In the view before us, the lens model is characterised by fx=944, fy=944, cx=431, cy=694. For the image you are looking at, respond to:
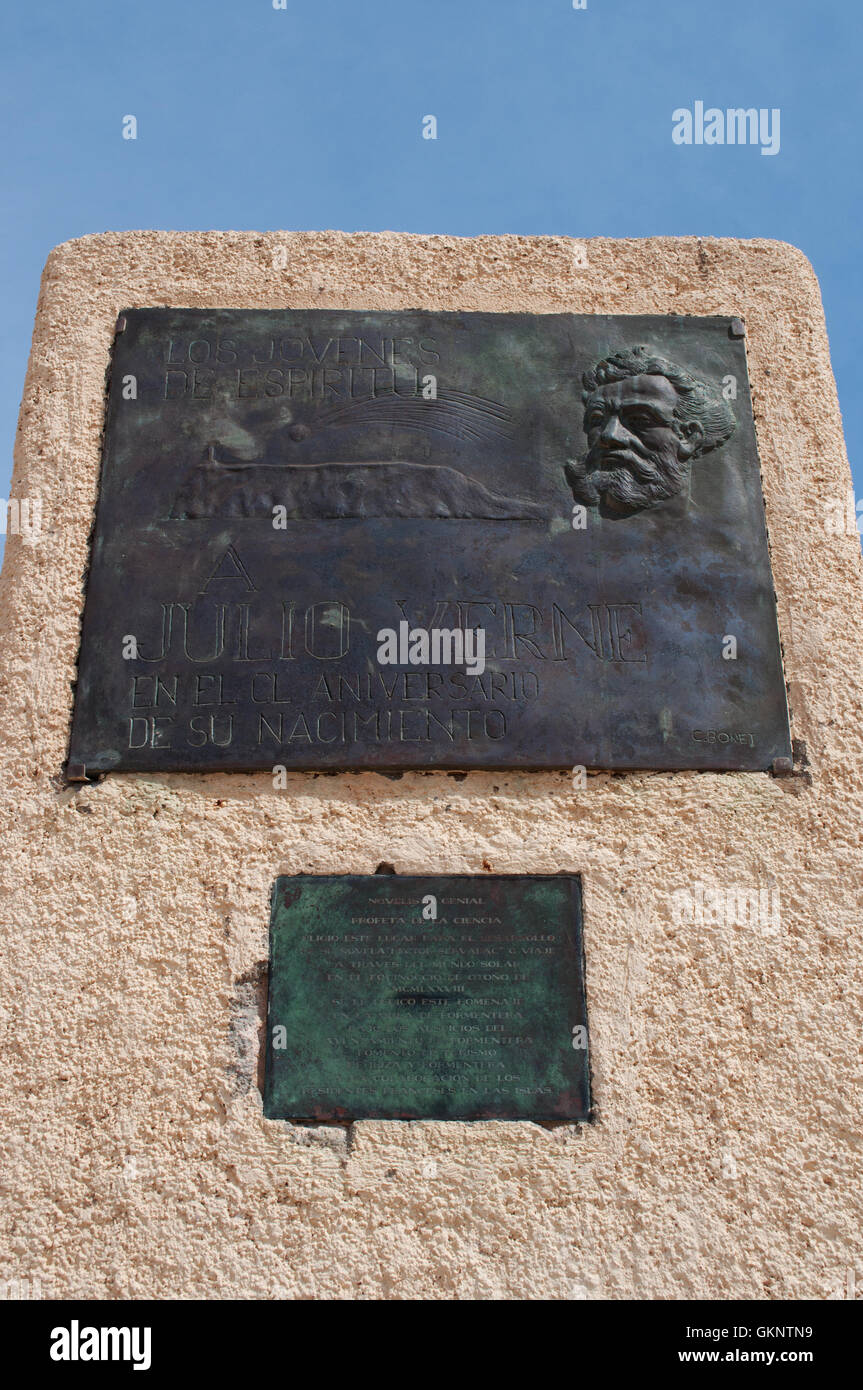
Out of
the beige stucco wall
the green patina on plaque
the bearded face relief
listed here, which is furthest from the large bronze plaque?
the green patina on plaque

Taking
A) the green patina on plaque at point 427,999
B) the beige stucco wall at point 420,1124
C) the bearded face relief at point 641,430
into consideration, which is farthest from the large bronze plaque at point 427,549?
the green patina on plaque at point 427,999

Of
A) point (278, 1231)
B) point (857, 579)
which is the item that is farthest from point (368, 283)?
point (278, 1231)

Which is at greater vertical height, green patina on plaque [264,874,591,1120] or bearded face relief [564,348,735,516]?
bearded face relief [564,348,735,516]

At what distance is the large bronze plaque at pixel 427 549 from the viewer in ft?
9.70

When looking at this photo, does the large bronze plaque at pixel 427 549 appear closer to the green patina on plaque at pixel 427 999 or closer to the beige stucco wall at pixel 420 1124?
the beige stucco wall at pixel 420 1124

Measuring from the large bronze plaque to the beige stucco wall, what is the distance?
131mm

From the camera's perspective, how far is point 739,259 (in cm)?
366

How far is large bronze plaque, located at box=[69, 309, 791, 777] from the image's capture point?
2.96 metres

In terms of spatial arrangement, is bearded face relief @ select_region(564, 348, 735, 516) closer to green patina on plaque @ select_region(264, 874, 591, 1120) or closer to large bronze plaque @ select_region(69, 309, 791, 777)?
large bronze plaque @ select_region(69, 309, 791, 777)

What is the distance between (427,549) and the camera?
3.15 meters

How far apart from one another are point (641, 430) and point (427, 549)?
88 cm

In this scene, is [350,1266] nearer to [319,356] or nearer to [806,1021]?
[806,1021]

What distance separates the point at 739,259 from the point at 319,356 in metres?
1.69

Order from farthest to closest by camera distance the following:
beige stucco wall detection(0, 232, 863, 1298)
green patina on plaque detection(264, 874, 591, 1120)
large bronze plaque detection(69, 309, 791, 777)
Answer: large bronze plaque detection(69, 309, 791, 777) < green patina on plaque detection(264, 874, 591, 1120) < beige stucco wall detection(0, 232, 863, 1298)
